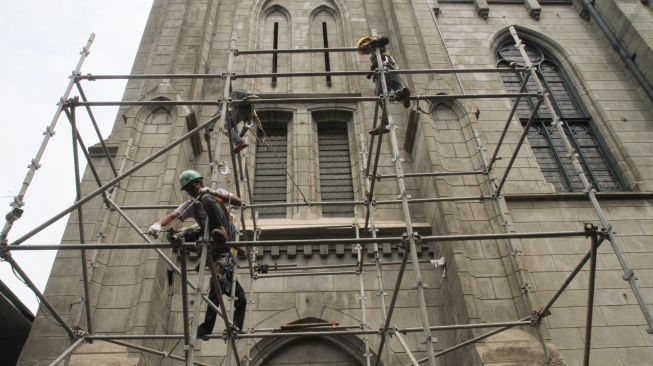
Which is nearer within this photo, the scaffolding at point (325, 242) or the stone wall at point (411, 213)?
the scaffolding at point (325, 242)

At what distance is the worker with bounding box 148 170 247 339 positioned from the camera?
263 inches

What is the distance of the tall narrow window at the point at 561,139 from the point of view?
1364 centimetres

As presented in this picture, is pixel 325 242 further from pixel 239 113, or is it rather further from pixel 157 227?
pixel 239 113

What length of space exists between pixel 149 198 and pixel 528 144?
9345 mm

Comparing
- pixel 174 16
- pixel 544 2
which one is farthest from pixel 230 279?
pixel 544 2

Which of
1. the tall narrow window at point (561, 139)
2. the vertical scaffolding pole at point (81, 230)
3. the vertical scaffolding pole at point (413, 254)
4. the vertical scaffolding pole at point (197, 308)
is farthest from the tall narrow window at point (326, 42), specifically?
the vertical scaffolding pole at point (197, 308)

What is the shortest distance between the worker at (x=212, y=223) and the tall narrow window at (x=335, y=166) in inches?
186

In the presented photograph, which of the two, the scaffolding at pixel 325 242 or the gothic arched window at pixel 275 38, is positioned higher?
the gothic arched window at pixel 275 38

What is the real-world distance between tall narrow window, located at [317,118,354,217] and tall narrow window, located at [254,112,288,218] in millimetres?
960

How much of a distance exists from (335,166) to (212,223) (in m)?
6.98

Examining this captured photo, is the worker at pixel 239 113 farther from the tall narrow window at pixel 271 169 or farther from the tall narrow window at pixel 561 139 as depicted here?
the tall narrow window at pixel 561 139

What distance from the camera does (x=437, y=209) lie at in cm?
1066

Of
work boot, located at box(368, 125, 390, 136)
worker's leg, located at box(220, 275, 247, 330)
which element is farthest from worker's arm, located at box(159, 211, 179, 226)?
work boot, located at box(368, 125, 390, 136)

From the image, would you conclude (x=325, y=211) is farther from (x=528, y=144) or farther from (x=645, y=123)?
(x=645, y=123)
